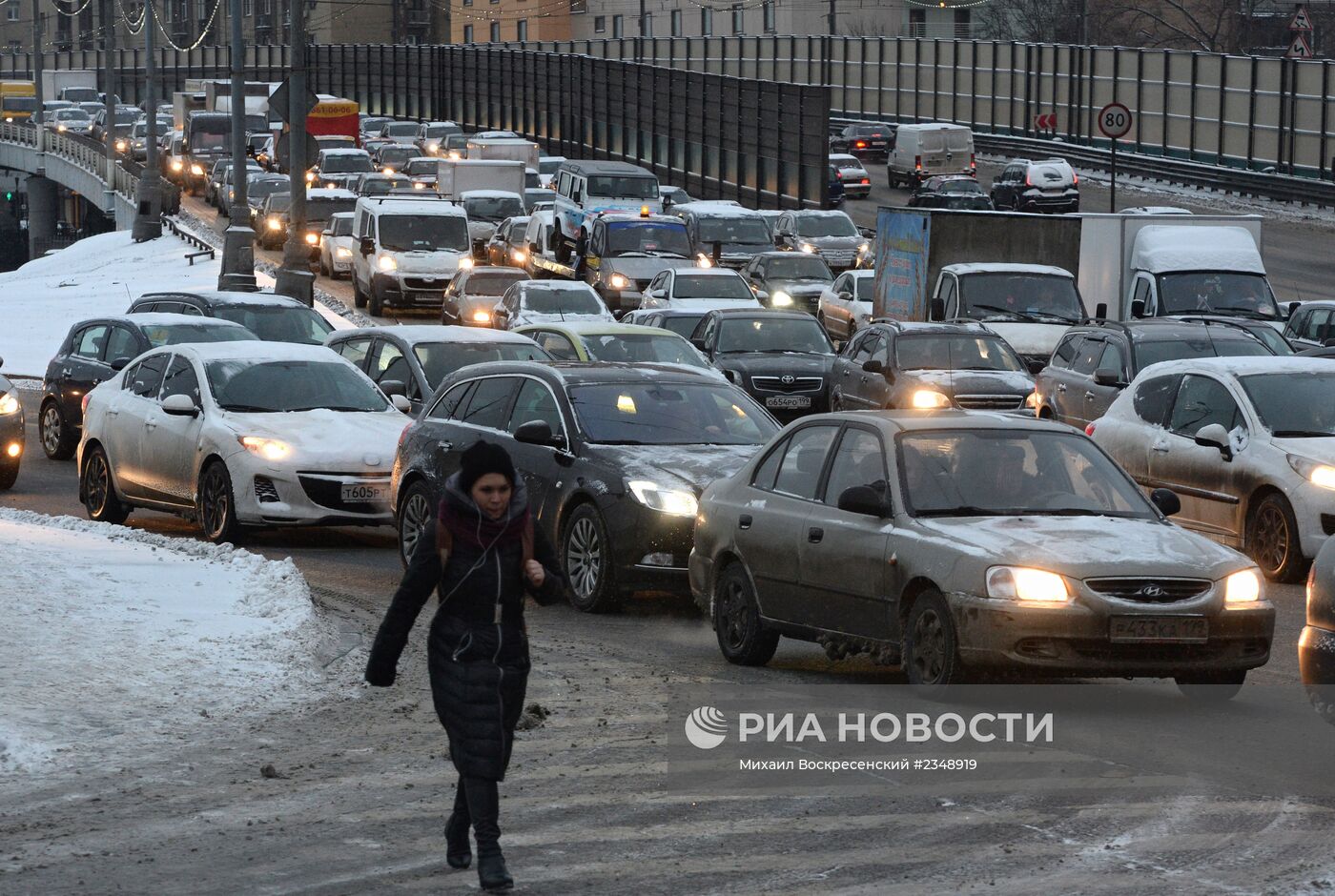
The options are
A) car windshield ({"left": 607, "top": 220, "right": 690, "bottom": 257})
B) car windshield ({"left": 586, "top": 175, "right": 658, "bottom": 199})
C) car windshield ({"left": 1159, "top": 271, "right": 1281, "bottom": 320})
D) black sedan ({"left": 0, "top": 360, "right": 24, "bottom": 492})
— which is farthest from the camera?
car windshield ({"left": 586, "top": 175, "right": 658, "bottom": 199})

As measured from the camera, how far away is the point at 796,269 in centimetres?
4081

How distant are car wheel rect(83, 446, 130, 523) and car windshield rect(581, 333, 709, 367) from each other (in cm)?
611

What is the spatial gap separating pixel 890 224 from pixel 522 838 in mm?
25540

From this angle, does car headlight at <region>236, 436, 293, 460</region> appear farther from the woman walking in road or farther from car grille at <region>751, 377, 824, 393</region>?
car grille at <region>751, 377, 824, 393</region>

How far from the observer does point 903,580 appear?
10.4m

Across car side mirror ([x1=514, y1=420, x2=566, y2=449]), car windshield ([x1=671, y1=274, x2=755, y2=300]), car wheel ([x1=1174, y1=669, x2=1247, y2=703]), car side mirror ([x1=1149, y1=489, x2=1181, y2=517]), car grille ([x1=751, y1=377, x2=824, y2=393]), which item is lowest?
car grille ([x1=751, y1=377, x2=824, y2=393])

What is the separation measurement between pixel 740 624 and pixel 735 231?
35.2 meters

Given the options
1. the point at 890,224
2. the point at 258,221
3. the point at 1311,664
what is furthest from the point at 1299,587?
the point at 258,221

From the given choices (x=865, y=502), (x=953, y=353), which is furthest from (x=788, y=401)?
(x=865, y=502)

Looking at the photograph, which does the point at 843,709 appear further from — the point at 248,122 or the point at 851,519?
the point at 248,122

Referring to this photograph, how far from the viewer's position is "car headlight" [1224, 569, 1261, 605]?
396 inches

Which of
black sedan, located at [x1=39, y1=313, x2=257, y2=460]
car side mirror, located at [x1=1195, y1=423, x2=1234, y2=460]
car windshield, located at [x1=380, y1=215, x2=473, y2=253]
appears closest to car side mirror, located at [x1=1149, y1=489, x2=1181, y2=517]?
car side mirror, located at [x1=1195, y1=423, x2=1234, y2=460]

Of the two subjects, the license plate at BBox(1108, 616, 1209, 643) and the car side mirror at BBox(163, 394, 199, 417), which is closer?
the license plate at BBox(1108, 616, 1209, 643)

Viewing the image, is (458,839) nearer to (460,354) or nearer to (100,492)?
(100,492)
